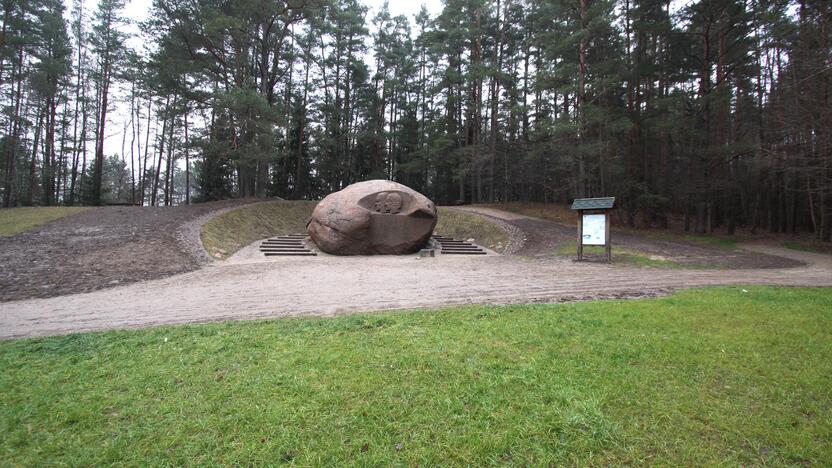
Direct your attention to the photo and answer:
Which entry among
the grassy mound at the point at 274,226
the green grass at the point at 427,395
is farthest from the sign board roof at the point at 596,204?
the green grass at the point at 427,395

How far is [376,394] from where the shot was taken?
2381 mm

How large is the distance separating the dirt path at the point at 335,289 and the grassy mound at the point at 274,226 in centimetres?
371

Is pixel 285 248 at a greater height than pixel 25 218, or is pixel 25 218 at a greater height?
pixel 25 218

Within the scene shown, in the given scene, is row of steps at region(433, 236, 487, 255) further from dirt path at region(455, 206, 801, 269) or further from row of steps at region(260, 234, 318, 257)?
row of steps at region(260, 234, 318, 257)

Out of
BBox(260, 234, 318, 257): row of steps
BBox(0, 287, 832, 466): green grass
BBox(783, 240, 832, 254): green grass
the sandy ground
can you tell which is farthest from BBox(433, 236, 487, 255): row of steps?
BBox(783, 240, 832, 254): green grass

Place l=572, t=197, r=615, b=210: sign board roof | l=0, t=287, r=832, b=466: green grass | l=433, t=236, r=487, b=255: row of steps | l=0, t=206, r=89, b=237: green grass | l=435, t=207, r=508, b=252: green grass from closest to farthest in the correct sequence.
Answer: l=0, t=287, r=832, b=466: green grass → l=572, t=197, r=615, b=210: sign board roof → l=0, t=206, r=89, b=237: green grass → l=433, t=236, r=487, b=255: row of steps → l=435, t=207, r=508, b=252: green grass

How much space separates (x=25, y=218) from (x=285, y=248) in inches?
436

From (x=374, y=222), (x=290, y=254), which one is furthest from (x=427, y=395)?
(x=290, y=254)

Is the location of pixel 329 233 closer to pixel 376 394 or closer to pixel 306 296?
pixel 306 296

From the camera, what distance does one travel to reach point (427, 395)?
7.81ft

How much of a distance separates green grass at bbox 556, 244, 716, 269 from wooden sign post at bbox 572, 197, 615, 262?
608 mm

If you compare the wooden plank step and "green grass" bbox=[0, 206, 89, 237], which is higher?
"green grass" bbox=[0, 206, 89, 237]

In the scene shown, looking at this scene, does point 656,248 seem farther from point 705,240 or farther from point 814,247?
point 814,247

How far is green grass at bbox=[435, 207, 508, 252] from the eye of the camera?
15914 mm
